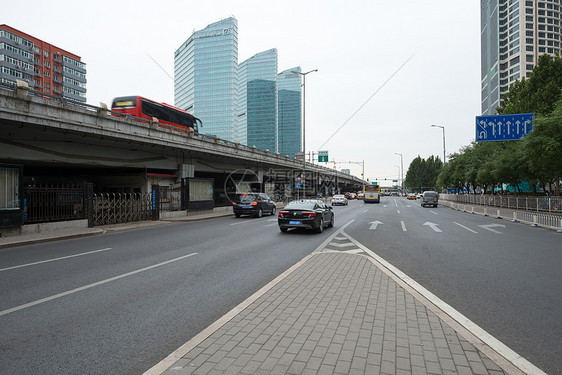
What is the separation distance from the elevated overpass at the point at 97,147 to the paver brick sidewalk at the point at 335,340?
14.0m

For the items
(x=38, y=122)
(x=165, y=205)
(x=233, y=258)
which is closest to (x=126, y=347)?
(x=233, y=258)

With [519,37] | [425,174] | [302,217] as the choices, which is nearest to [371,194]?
[302,217]

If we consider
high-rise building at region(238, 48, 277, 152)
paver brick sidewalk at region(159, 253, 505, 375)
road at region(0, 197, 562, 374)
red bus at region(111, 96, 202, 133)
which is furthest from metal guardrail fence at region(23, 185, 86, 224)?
high-rise building at region(238, 48, 277, 152)

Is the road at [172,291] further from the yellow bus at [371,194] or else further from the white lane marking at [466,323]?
the yellow bus at [371,194]

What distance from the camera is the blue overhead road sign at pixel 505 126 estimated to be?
A: 775 inches

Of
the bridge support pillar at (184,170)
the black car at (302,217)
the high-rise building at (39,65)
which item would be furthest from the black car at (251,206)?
the high-rise building at (39,65)

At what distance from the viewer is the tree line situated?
18094 millimetres

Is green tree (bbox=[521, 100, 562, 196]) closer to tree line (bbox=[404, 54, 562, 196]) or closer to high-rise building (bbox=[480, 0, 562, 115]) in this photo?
tree line (bbox=[404, 54, 562, 196])

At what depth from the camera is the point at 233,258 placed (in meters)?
8.20

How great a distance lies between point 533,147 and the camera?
1845cm

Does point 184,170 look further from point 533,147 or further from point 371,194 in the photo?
point 371,194

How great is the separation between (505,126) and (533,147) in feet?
8.04

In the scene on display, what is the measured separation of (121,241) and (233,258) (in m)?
5.77

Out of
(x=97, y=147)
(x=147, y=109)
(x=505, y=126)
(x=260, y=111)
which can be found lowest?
(x=97, y=147)
